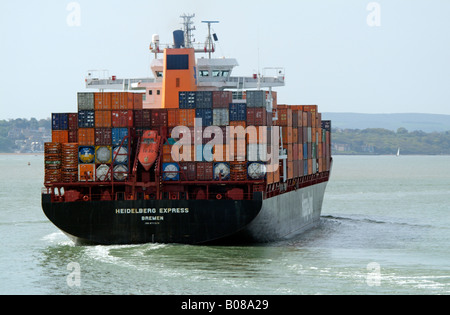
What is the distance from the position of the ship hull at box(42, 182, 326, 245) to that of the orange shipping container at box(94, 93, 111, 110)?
16.4 feet

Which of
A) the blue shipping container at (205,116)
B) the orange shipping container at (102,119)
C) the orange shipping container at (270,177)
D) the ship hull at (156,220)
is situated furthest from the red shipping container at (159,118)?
the orange shipping container at (270,177)

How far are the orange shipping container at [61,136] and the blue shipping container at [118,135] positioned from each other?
2562mm

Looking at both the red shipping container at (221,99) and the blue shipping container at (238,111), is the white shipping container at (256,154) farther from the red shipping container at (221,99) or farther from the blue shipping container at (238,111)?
the red shipping container at (221,99)

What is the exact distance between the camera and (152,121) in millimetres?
40750

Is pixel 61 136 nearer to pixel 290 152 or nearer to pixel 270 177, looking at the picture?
pixel 270 177

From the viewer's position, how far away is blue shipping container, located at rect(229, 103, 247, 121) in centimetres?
4072

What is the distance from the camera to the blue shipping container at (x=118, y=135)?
40.4 m

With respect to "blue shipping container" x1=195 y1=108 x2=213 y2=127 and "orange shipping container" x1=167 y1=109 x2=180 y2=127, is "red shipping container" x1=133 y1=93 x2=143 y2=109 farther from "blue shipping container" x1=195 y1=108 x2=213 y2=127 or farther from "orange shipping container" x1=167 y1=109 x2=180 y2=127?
"blue shipping container" x1=195 y1=108 x2=213 y2=127

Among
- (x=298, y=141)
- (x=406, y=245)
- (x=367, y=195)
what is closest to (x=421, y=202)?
(x=367, y=195)

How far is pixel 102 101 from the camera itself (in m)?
41.0

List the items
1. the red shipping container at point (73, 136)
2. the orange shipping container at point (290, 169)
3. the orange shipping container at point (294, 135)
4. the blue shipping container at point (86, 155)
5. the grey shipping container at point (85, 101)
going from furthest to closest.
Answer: the orange shipping container at point (294, 135) → the orange shipping container at point (290, 169) → the red shipping container at point (73, 136) → the grey shipping container at point (85, 101) → the blue shipping container at point (86, 155)

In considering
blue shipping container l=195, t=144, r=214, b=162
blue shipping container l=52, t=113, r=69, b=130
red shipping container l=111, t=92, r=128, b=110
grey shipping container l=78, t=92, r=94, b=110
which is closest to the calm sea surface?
blue shipping container l=195, t=144, r=214, b=162
